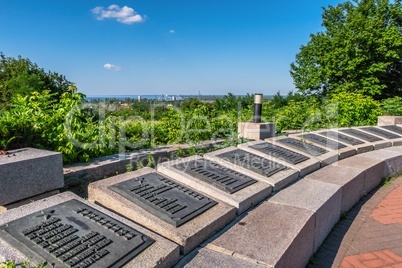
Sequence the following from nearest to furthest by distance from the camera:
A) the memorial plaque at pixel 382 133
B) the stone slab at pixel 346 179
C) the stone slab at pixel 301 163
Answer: the stone slab at pixel 346 179 → the stone slab at pixel 301 163 → the memorial plaque at pixel 382 133

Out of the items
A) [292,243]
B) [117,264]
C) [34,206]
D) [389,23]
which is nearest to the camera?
[117,264]

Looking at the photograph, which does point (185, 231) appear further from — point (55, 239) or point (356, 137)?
point (356, 137)

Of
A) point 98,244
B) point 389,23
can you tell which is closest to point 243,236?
point 98,244

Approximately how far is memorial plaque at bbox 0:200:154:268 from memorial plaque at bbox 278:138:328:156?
382cm

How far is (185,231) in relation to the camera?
7.80ft

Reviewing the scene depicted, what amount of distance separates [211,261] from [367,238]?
226 centimetres

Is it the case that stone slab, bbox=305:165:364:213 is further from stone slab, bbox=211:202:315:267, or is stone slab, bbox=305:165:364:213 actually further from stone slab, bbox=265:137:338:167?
stone slab, bbox=211:202:315:267

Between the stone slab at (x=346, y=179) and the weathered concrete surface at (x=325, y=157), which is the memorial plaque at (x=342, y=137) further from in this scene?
the stone slab at (x=346, y=179)

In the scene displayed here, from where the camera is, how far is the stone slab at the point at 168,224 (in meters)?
2.34

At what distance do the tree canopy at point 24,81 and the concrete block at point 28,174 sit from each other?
8.41ft

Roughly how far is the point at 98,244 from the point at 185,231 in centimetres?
65

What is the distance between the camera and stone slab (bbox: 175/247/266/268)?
2117 mm

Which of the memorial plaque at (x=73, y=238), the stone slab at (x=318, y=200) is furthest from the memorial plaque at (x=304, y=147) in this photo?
the memorial plaque at (x=73, y=238)

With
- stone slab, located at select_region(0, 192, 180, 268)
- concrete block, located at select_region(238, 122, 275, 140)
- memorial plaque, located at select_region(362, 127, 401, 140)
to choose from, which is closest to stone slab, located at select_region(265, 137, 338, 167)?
concrete block, located at select_region(238, 122, 275, 140)
